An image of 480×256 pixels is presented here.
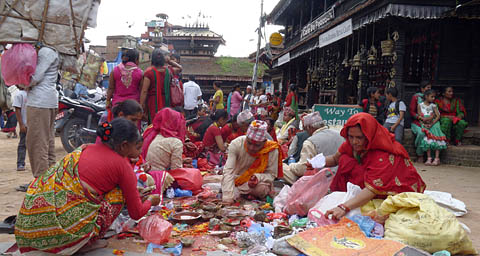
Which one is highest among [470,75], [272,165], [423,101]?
[470,75]

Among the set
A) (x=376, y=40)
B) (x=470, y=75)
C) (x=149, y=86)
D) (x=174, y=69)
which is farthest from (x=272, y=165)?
(x=376, y=40)

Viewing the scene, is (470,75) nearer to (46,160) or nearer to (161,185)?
(161,185)

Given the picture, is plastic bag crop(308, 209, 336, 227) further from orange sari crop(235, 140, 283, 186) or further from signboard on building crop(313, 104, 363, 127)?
signboard on building crop(313, 104, 363, 127)

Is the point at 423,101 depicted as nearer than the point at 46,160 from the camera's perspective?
No

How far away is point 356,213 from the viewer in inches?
113

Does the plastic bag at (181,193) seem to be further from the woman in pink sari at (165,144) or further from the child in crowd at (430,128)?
the child in crowd at (430,128)

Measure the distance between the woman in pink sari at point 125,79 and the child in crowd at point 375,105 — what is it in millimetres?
4795

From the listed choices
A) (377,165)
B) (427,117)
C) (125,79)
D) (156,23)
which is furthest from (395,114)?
(156,23)

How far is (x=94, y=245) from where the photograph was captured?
249 cm

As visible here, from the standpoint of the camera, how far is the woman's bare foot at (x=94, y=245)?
244 cm

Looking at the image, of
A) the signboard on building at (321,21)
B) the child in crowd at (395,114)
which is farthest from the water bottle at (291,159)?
the signboard on building at (321,21)

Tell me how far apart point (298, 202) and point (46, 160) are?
2.65 m

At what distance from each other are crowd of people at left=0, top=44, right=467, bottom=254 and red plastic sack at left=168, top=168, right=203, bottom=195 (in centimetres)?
8

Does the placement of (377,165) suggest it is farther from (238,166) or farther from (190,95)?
(190,95)
